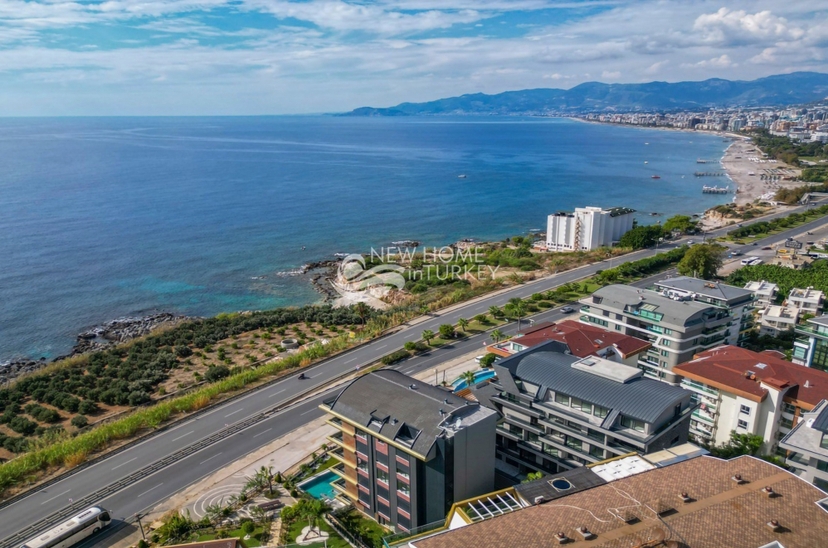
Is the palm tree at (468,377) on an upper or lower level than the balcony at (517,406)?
lower

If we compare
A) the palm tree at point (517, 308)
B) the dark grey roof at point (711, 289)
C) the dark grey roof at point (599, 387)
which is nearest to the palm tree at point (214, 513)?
the dark grey roof at point (599, 387)

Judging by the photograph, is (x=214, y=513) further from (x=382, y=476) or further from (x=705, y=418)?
(x=705, y=418)

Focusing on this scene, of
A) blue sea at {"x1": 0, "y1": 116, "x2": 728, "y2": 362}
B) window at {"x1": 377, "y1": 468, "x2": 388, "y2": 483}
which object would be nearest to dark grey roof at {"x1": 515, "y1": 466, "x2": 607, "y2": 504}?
window at {"x1": 377, "y1": 468, "x2": 388, "y2": 483}

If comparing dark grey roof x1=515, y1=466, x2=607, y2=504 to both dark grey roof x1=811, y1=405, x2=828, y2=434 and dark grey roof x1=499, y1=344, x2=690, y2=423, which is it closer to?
dark grey roof x1=499, y1=344, x2=690, y2=423

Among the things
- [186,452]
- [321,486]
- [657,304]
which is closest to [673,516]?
[321,486]

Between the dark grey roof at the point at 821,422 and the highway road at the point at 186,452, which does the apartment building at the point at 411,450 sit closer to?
the highway road at the point at 186,452

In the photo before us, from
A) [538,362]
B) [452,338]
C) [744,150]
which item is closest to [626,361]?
[538,362]

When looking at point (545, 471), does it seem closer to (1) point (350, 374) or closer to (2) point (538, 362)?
(2) point (538, 362)
